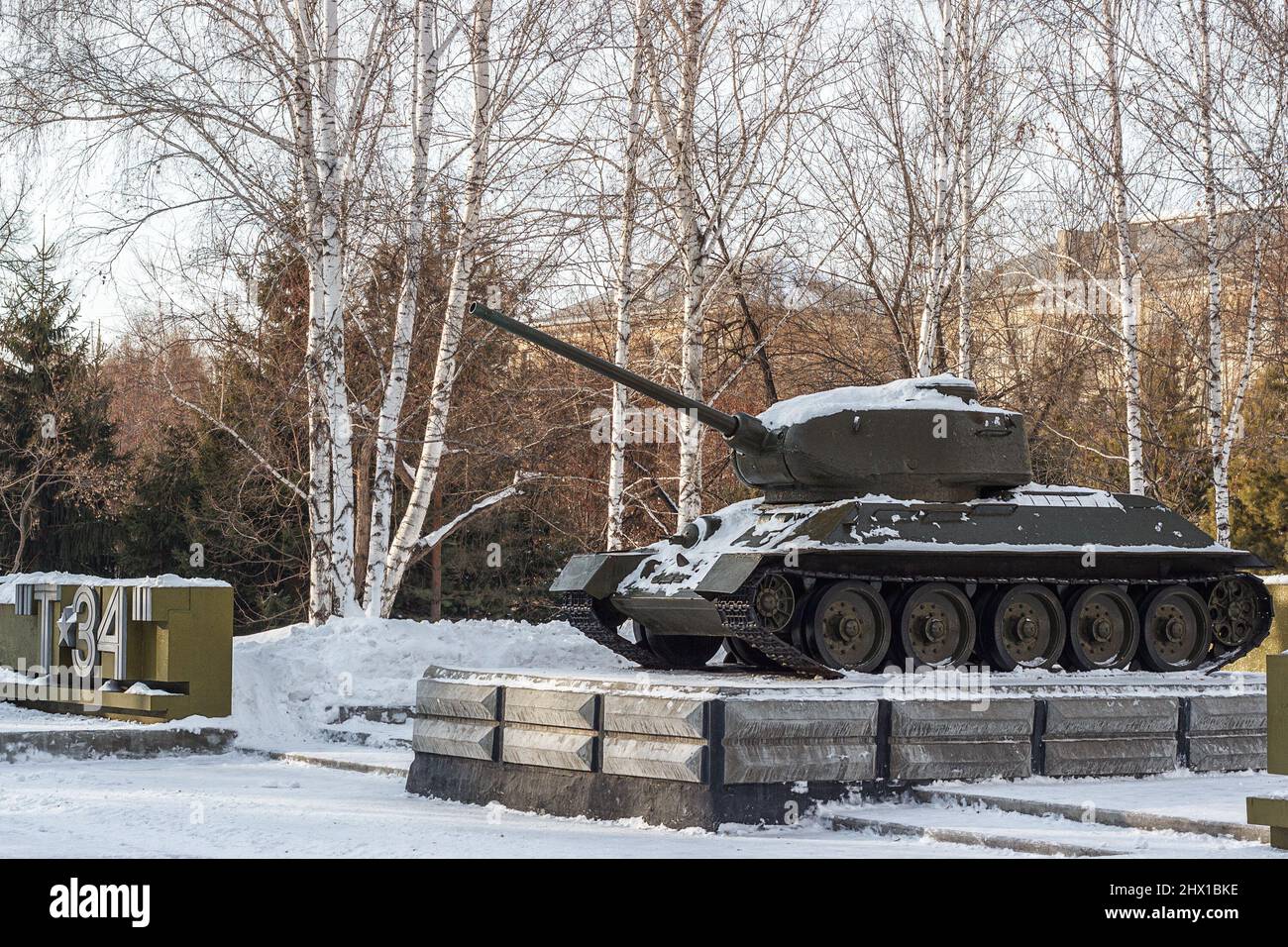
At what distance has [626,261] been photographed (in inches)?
760

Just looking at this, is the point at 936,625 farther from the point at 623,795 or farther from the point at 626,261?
the point at 626,261

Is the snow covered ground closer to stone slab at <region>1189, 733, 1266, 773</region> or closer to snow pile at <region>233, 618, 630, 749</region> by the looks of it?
snow pile at <region>233, 618, 630, 749</region>

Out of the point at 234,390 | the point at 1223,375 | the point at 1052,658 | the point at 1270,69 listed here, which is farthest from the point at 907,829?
the point at 1223,375

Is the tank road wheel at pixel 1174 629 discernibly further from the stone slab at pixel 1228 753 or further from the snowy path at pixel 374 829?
the snowy path at pixel 374 829

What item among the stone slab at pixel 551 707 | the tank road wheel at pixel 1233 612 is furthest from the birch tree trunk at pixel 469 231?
the tank road wheel at pixel 1233 612

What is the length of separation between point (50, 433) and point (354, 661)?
62.9 ft

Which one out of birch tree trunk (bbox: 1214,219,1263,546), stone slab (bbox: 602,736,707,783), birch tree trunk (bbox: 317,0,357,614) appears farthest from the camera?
birch tree trunk (bbox: 1214,219,1263,546)

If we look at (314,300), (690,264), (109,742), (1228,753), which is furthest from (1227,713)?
(314,300)

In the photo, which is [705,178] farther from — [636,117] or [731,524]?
[731,524]

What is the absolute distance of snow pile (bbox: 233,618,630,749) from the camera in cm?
1484

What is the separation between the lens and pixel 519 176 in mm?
18547

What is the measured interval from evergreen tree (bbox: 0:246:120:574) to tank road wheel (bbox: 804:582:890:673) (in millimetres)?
23650

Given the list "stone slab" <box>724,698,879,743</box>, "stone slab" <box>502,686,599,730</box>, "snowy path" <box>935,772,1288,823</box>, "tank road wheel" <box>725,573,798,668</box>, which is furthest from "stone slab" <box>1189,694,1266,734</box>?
"stone slab" <box>502,686,599,730</box>

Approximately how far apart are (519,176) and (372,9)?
2.43 metres
